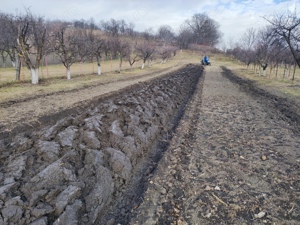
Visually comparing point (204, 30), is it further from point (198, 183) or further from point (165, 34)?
point (198, 183)

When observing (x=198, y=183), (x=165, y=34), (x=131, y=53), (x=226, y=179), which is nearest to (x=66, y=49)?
(x=131, y=53)

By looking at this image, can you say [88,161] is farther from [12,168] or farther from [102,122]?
[102,122]

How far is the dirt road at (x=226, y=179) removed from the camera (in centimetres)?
304

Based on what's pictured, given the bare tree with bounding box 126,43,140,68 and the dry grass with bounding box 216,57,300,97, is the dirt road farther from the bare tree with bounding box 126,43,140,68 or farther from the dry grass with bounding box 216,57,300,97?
the bare tree with bounding box 126,43,140,68

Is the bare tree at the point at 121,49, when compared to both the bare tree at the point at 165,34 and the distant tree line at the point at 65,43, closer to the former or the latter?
the distant tree line at the point at 65,43

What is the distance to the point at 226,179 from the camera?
3.92 m

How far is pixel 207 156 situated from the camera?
15.9ft

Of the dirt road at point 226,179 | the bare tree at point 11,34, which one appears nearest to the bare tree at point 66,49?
the bare tree at point 11,34

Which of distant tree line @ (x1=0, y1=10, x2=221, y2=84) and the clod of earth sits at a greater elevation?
distant tree line @ (x1=0, y1=10, x2=221, y2=84)

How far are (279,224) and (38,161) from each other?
3575 mm

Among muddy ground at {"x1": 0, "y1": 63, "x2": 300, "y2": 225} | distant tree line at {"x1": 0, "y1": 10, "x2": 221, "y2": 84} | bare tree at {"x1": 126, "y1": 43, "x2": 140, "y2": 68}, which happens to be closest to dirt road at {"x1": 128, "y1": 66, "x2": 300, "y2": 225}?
muddy ground at {"x1": 0, "y1": 63, "x2": 300, "y2": 225}

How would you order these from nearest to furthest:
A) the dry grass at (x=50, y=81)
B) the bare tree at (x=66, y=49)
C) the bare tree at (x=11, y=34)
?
the dry grass at (x=50, y=81) < the bare tree at (x=11, y=34) < the bare tree at (x=66, y=49)

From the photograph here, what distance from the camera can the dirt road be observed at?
120 inches

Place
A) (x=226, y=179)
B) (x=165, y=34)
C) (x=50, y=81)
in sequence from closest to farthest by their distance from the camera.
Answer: (x=226, y=179)
(x=50, y=81)
(x=165, y=34)
